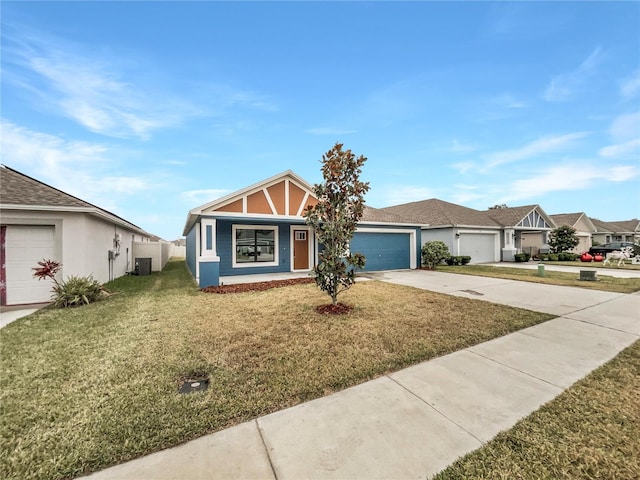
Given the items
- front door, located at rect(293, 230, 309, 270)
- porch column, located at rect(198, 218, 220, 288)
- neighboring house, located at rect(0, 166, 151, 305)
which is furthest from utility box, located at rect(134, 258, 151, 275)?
front door, located at rect(293, 230, 309, 270)

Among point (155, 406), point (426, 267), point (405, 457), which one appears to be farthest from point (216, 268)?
point (426, 267)

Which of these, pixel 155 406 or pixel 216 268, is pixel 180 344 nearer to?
pixel 155 406

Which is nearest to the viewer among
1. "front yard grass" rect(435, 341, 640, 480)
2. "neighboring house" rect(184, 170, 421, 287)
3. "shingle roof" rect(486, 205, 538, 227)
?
"front yard grass" rect(435, 341, 640, 480)

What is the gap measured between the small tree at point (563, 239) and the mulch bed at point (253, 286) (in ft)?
83.0

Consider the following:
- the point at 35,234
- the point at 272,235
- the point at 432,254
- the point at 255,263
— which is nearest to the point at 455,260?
the point at 432,254

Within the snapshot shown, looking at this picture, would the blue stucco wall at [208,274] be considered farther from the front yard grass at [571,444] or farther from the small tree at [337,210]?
the front yard grass at [571,444]

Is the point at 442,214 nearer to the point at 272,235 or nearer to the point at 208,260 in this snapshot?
the point at 272,235

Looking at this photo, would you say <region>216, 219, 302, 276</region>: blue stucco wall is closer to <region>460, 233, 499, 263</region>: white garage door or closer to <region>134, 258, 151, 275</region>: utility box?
<region>134, 258, 151, 275</region>: utility box

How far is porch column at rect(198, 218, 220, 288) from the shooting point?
957cm

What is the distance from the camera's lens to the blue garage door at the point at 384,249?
14.1 metres

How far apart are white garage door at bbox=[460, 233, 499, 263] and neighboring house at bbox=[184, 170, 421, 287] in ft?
19.8

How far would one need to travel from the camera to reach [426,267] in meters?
15.8

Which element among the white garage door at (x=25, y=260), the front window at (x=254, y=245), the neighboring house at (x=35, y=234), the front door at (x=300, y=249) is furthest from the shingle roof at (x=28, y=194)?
the front door at (x=300, y=249)

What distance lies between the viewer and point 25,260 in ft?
23.5
